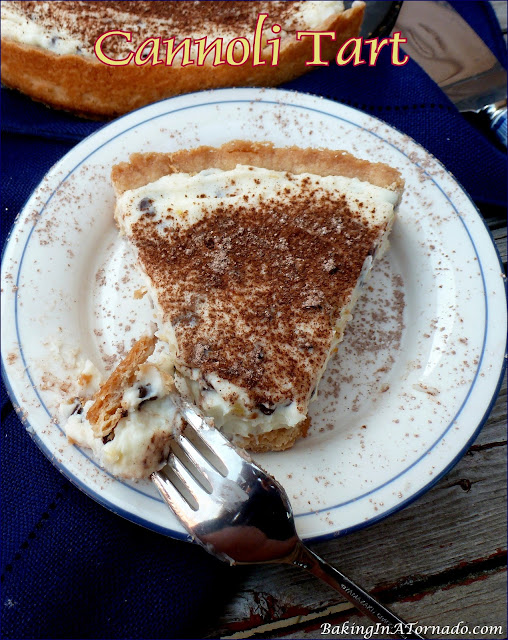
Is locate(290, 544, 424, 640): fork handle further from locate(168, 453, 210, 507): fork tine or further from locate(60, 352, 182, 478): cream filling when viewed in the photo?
locate(60, 352, 182, 478): cream filling

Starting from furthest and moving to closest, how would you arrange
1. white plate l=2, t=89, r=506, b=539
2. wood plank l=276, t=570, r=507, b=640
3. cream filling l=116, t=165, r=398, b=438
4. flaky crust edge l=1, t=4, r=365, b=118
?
flaky crust edge l=1, t=4, r=365, b=118 → cream filling l=116, t=165, r=398, b=438 → wood plank l=276, t=570, r=507, b=640 → white plate l=2, t=89, r=506, b=539

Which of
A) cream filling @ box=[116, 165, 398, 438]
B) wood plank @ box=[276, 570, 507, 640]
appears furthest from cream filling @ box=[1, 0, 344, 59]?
wood plank @ box=[276, 570, 507, 640]

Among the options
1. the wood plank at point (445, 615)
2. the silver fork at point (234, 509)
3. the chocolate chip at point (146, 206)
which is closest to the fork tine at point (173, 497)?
the silver fork at point (234, 509)

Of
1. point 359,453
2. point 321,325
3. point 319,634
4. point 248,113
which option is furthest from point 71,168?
point 319,634

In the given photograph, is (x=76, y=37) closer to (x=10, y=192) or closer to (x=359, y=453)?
(x=10, y=192)

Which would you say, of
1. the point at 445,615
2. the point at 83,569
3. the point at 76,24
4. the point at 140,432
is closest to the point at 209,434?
the point at 140,432

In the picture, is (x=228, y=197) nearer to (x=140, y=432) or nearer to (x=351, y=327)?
(x=351, y=327)
